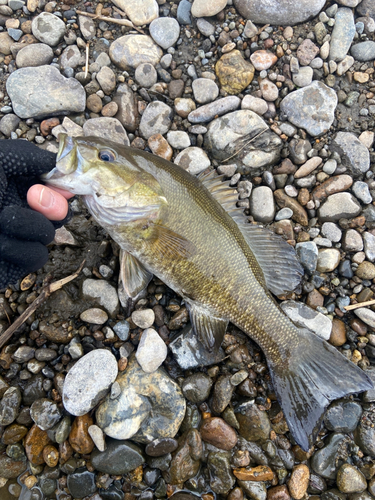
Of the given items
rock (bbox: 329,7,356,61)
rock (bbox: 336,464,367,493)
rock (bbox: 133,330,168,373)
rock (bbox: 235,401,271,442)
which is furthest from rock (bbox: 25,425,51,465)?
rock (bbox: 329,7,356,61)

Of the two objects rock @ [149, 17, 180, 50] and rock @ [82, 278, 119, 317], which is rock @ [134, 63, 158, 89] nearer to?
rock @ [149, 17, 180, 50]

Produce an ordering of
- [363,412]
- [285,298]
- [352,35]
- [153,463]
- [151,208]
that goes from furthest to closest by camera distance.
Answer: [352,35] < [285,298] < [363,412] < [153,463] < [151,208]

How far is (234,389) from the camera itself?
146 inches

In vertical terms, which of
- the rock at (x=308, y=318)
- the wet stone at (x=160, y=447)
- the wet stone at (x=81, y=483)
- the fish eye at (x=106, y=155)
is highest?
the fish eye at (x=106, y=155)

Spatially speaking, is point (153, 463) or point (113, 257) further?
point (113, 257)

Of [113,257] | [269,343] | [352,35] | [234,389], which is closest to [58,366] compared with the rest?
[113,257]

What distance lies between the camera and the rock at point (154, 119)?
4.03 meters

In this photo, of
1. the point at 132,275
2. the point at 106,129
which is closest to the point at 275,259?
the point at 132,275

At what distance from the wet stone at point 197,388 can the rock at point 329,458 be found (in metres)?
1.46

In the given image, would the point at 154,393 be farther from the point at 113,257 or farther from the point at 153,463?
the point at 113,257

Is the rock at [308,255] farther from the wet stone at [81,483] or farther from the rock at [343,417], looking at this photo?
the wet stone at [81,483]

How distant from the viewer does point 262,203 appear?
4020mm

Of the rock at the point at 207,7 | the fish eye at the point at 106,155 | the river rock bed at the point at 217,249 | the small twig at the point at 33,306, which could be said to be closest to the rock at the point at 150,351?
the river rock bed at the point at 217,249

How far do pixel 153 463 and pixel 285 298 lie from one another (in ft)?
8.11
